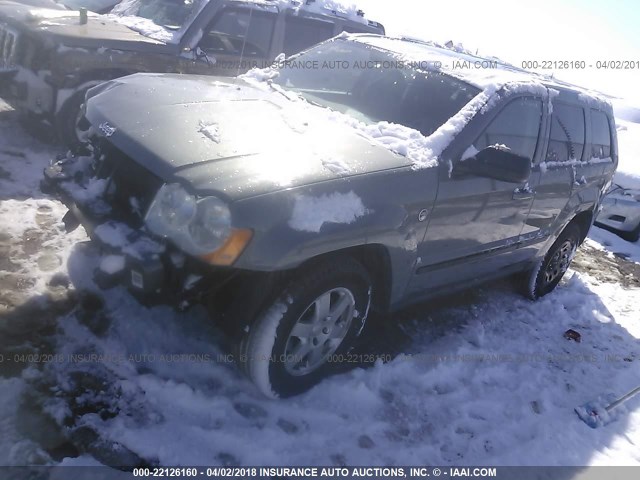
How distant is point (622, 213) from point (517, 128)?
454cm

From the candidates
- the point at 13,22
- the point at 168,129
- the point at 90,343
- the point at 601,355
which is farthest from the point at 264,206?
the point at 13,22

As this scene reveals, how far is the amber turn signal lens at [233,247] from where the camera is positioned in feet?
7.32

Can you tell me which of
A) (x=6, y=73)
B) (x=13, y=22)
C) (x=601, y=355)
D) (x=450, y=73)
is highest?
(x=450, y=73)

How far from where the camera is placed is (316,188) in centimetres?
244

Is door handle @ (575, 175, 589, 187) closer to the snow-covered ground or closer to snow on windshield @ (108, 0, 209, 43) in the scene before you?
the snow-covered ground

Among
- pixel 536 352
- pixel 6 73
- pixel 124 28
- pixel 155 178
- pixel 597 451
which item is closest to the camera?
pixel 155 178

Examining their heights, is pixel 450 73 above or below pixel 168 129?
above

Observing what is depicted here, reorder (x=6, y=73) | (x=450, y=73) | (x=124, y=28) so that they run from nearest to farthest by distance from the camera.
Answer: (x=450, y=73) → (x=6, y=73) → (x=124, y=28)

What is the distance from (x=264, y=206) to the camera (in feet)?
7.47

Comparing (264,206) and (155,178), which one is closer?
(264,206)

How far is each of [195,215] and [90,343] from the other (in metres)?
1.09

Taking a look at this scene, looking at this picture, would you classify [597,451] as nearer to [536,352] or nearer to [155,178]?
[536,352]

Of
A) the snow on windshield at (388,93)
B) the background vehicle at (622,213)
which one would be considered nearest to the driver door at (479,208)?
the snow on windshield at (388,93)

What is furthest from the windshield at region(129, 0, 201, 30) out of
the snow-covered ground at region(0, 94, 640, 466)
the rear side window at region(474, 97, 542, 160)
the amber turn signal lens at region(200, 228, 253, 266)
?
the amber turn signal lens at region(200, 228, 253, 266)
